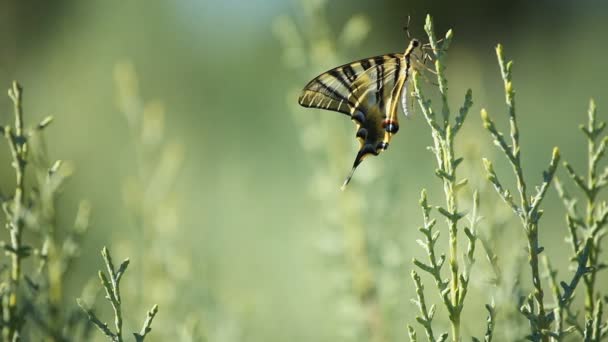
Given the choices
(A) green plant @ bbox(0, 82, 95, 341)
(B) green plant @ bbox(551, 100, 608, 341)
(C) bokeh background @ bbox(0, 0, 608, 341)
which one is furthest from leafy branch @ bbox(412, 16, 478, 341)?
(A) green plant @ bbox(0, 82, 95, 341)

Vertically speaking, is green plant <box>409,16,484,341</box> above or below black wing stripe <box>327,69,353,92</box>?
below

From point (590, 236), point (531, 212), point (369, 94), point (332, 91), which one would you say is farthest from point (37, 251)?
point (590, 236)

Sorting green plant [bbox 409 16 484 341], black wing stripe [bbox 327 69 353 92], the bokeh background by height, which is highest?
the bokeh background

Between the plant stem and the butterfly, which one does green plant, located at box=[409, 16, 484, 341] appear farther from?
the plant stem

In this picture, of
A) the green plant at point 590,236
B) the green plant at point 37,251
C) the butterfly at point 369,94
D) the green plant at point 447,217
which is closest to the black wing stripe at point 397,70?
the butterfly at point 369,94

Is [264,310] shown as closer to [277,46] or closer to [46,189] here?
[46,189]

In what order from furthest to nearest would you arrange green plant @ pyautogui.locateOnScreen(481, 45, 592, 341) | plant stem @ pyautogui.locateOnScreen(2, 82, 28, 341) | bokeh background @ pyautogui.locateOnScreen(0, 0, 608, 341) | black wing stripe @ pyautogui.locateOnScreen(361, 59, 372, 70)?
bokeh background @ pyautogui.locateOnScreen(0, 0, 608, 341) → black wing stripe @ pyautogui.locateOnScreen(361, 59, 372, 70) → plant stem @ pyautogui.locateOnScreen(2, 82, 28, 341) → green plant @ pyautogui.locateOnScreen(481, 45, 592, 341)

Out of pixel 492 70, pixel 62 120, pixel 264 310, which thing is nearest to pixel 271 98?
pixel 62 120
